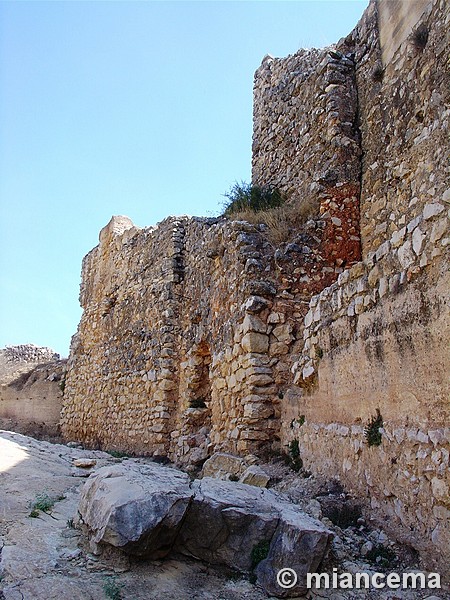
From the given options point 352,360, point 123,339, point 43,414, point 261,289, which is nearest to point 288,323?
point 261,289

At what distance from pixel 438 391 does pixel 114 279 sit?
11216 mm

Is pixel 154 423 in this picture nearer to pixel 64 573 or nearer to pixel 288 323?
pixel 288 323

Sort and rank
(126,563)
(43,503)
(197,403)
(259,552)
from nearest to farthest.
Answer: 1. (126,563)
2. (259,552)
3. (43,503)
4. (197,403)

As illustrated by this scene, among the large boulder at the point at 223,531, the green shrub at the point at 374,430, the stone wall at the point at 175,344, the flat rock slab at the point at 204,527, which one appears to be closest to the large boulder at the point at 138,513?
the flat rock slab at the point at 204,527

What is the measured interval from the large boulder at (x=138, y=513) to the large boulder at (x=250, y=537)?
0.14m

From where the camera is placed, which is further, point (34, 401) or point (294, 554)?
point (34, 401)

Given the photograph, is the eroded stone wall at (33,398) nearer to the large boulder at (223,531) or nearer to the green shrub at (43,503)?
the green shrub at (43,503)

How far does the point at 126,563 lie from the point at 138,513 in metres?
0.31

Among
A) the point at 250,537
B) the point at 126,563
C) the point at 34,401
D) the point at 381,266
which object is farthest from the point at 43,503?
the point at 34,401

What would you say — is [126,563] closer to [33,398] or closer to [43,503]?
[43,503]

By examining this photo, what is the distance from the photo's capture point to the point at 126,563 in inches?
138

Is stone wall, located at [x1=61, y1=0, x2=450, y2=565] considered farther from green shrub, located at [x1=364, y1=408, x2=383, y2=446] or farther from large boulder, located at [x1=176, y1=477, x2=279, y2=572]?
large boulder, located at [x1=176, y1=477, x2=279, y2=572]

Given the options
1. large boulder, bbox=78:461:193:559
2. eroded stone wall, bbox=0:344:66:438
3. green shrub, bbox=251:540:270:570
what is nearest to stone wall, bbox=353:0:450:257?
green shrub, bbox=251:540:270:570

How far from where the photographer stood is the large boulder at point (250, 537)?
3.57 metres
